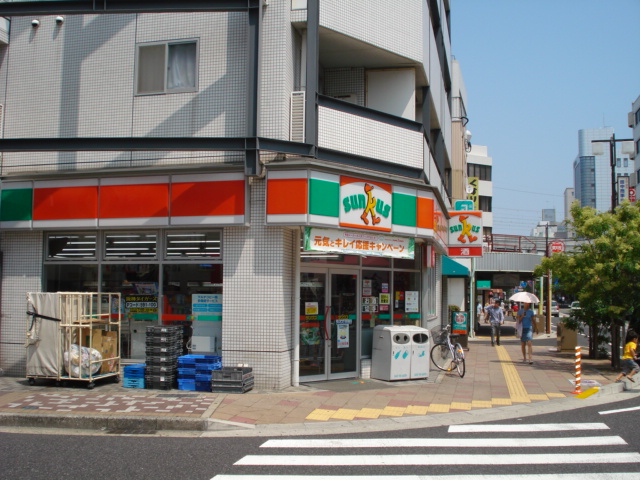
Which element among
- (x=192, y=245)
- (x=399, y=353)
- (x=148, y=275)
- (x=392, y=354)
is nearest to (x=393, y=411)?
(x=392, y=354)

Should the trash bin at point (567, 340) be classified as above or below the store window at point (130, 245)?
below

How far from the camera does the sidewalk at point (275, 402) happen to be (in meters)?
8.79

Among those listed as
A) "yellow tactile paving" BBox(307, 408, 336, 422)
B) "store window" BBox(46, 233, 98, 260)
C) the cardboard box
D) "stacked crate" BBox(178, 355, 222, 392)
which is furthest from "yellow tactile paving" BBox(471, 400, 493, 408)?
"store window" BBox(46, 233, 98, 260)

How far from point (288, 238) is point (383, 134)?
3.41m

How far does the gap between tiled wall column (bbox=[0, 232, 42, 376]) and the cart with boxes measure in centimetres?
151

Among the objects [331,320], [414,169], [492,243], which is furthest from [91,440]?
[492,243]

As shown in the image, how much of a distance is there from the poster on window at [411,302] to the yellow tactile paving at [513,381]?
8.82 ft

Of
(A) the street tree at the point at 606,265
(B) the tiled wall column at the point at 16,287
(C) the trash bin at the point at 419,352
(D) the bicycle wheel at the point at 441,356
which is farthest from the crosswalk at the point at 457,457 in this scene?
(B) the tiled wall column at the point at 16,287

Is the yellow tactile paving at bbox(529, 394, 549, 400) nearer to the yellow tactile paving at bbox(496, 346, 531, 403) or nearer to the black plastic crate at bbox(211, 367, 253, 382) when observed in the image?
the yellow tactile paving at bbox(496, 346, 531, 403)

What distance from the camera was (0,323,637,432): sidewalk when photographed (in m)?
8.79

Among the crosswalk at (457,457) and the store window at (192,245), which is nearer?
the crosswalk at (457,457)

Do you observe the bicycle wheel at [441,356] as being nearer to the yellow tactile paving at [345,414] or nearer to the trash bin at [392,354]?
the trash bin at [392,354]

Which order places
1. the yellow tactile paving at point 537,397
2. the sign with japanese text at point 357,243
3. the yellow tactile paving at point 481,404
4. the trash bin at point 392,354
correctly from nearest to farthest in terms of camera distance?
the yellow tactile paving at point 481,404 < the yellow tactile paving at point 537,397 < the sign with japanese text at point 357,243 < the trash bin at point 392,354

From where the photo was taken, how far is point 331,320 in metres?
13.0
